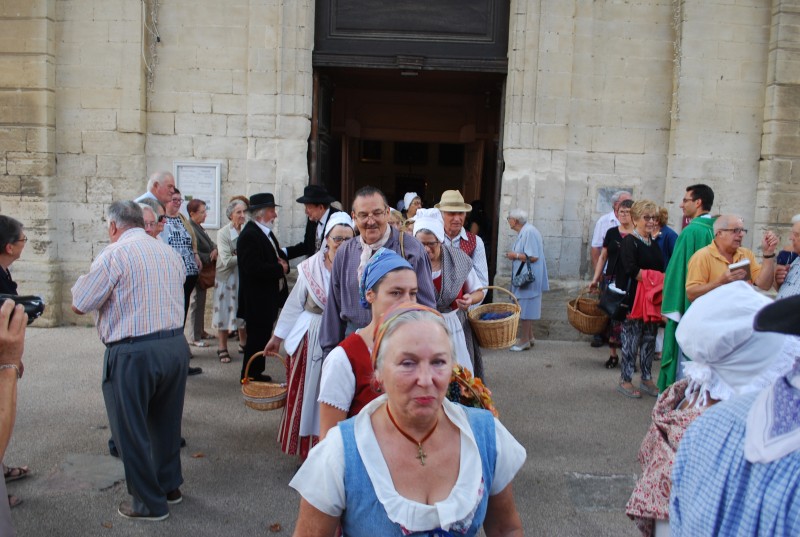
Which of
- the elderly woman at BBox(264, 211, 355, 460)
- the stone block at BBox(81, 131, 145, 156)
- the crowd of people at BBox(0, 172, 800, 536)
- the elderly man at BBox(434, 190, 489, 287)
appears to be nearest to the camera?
the crowd of people at BBox(0, 172, 800, 536)

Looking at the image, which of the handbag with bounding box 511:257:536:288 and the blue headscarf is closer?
the blue headscarf

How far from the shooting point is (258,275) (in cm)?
622

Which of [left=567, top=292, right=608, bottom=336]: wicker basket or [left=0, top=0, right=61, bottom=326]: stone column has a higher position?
[left=0, top=0, right=61, bottom=326]: stone column

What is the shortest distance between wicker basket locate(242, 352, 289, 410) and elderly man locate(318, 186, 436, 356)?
865mm

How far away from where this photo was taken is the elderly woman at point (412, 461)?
190cm

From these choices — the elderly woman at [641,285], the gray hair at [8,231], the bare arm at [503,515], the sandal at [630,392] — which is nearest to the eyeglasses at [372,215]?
the gray hair at [8,231]

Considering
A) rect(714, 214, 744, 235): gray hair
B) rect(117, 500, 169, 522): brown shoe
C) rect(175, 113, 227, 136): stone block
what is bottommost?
rect(117, 500, 169, 522): brown shoe

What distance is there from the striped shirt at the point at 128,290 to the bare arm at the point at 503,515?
2.41 m

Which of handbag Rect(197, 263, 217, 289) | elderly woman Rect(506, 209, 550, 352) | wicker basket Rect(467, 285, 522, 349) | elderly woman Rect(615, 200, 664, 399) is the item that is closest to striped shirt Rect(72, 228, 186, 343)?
wicker basket Rect(467, 285, 522, 349)

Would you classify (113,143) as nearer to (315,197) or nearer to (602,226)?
(315,197)

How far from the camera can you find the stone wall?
8.58m

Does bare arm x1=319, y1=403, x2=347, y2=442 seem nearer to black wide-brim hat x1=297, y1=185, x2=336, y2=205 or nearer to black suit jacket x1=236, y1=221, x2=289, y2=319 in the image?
black suit jacket x1=236, y1=221, x2=289, y2=319

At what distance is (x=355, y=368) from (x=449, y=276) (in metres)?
1.88

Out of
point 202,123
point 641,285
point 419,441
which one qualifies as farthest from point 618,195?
point 419,441
